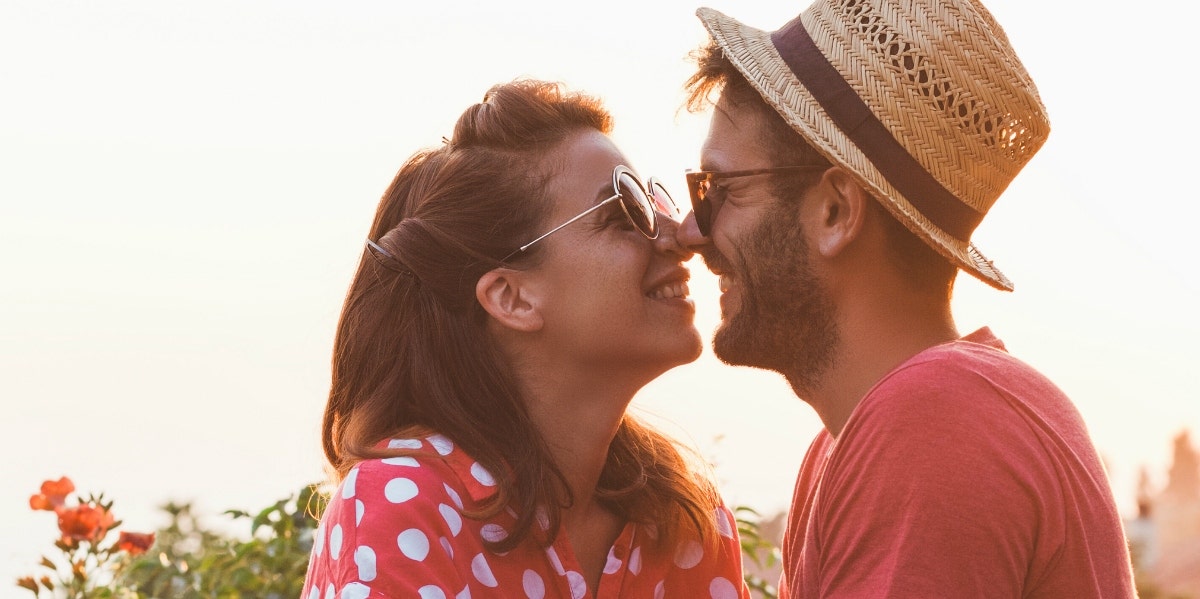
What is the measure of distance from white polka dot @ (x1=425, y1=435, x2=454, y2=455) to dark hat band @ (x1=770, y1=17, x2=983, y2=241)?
119 cm

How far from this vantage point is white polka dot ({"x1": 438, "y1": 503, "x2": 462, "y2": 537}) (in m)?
2.92

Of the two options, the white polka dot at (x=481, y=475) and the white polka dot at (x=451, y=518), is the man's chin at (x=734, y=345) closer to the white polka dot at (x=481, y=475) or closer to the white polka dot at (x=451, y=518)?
the white polka dot at (x=481, y=475)

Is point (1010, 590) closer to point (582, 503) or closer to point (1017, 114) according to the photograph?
point (1017, 114)

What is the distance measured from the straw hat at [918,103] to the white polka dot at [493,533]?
113cm

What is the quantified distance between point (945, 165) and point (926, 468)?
2.70 feet

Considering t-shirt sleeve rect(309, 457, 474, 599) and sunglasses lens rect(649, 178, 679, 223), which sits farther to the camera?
sunglasses lens rect(649, 178, 679, 223)

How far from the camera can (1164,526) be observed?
12.4m

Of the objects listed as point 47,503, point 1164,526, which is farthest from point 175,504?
point 1164,526

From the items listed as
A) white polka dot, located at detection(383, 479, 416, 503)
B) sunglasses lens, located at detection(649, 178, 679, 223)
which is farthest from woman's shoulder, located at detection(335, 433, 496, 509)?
sunglasses lens, located at detection(649, 178, 679, 223)

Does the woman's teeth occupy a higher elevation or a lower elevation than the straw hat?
lower

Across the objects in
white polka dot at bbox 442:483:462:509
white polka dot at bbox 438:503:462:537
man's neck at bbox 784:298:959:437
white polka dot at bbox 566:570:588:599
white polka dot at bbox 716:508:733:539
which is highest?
man's neck at bbox 784:298:959:437

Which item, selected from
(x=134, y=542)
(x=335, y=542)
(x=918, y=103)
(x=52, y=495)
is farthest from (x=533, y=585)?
(x=52, y=495)

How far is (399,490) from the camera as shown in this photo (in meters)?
2.88

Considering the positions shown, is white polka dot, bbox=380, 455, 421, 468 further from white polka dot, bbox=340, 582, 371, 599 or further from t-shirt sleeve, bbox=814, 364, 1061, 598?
t-shirt sleeve, bbox=814, 364, 1061, 598
